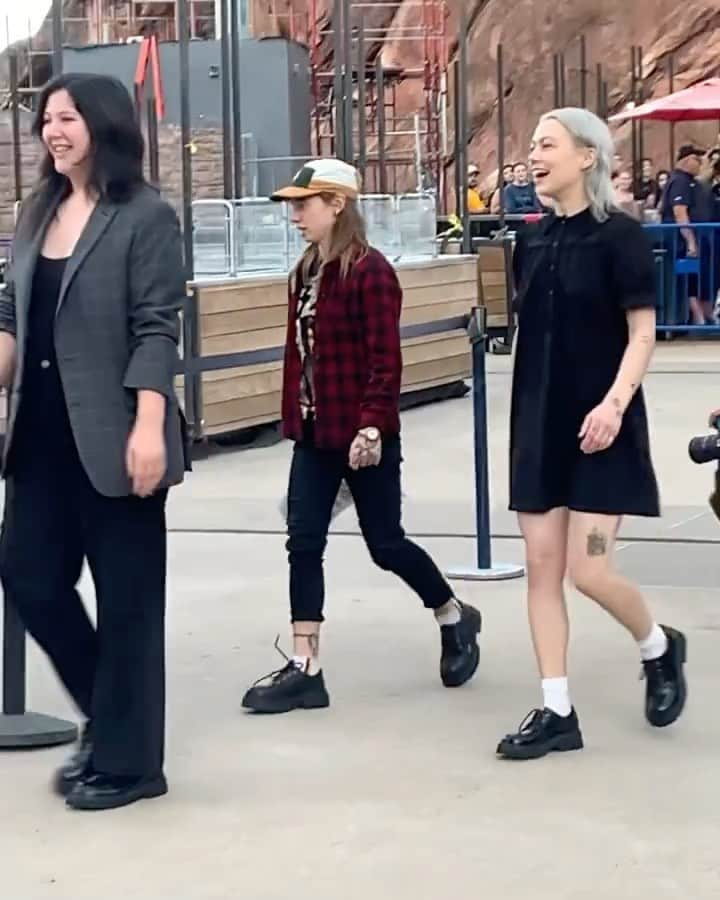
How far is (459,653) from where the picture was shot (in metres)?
5.71

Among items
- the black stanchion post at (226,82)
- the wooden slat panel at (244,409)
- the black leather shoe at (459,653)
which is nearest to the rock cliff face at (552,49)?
the black stanchion post at (226,82)

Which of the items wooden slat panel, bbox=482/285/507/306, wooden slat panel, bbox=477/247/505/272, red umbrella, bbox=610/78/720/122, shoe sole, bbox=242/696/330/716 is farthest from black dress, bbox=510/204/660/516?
red umbrella, bbox=610/78/720/122

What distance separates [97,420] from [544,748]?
60.8 inches

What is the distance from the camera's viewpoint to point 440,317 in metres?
13.8

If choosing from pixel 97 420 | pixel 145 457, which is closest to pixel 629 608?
pixel 145 457

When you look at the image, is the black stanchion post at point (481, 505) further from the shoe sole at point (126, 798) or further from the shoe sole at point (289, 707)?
the shoe sole at point (126, 798)

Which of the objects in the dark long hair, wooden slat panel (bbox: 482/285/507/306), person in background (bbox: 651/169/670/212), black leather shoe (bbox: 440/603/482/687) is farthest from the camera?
person in background (bbox: 651/169/670/212)

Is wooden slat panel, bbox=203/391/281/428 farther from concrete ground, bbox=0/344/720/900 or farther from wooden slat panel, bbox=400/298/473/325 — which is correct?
concrete ground, bbox=0/344/720/900

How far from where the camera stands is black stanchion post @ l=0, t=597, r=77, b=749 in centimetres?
508

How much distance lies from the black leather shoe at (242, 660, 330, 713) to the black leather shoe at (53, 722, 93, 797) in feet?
2.77

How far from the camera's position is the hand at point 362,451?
207 inches

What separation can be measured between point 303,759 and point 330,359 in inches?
47.7

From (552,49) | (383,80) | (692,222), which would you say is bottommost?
(692,222)

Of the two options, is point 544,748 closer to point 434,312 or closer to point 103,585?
point 103,585
